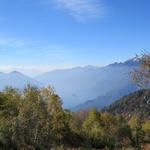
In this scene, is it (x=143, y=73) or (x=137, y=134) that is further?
(x=137, y=134)

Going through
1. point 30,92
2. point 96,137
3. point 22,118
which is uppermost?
point 30,92

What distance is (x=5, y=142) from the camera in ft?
104

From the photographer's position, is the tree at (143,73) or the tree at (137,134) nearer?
the tree at (143,73)

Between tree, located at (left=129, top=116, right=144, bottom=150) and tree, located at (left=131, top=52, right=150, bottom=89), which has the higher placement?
tree, located at (left=131, top=52, right=150, bottom=89)

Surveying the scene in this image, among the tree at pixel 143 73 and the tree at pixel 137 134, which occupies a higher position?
the tree at pixel 143 73

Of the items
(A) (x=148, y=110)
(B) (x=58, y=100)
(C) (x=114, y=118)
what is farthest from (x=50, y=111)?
(C) (x=114, y=118)

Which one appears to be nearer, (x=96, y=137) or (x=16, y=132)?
(x=16, y=132)

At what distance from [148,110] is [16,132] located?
9.99 m

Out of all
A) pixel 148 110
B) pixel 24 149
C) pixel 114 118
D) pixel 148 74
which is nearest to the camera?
pixel 148 74

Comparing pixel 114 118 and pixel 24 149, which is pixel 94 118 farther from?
pixel 24 149

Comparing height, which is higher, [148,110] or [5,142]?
[148,110]

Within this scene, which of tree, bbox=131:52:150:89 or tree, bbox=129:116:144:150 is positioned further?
tree, bbox=129:116:144:150

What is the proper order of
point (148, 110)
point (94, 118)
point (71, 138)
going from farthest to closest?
point (94, 118)
point (71, 138)
point (148, 110)

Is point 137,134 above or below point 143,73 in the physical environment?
below
